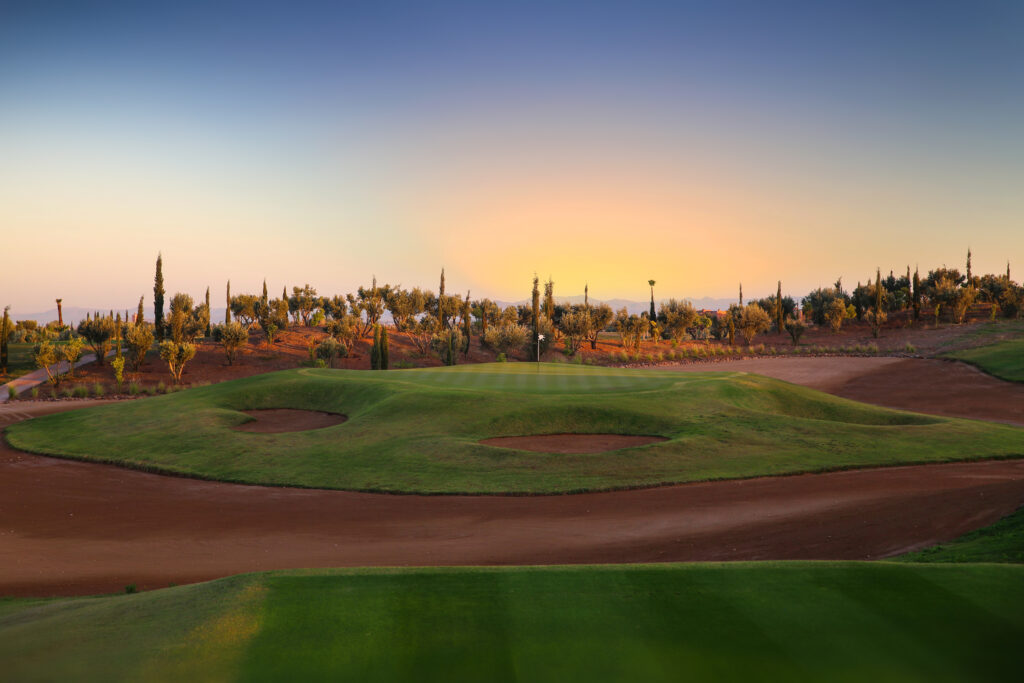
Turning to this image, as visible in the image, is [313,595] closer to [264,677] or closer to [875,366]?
[264,677]

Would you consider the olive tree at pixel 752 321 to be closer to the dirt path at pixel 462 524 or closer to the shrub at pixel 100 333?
the dirt path at pixel 462 524

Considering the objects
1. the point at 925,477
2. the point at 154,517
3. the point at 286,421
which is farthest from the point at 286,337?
the point at 925,477

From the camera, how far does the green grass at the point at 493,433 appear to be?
1784 centimetres

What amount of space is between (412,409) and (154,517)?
35.0ft

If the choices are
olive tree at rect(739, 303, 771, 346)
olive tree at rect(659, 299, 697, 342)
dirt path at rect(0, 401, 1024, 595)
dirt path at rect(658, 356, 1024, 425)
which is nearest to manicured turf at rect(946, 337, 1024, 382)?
dirt path at rect(658, 356, 1024, 425)

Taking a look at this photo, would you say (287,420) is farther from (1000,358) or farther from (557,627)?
(1000,358)

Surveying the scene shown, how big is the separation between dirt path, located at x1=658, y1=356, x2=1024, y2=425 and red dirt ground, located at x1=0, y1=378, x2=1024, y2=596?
18531 millimetres

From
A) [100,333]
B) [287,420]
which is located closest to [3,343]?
[100,333]

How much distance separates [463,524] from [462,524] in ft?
0.07

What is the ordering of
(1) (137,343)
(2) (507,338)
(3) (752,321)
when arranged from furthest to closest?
(3) (752,321) < (2) (507,338) < (1) (137,343)

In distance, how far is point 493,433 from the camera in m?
22.4

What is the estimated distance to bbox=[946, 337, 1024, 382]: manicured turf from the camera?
4012 cm

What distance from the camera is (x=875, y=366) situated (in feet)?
167

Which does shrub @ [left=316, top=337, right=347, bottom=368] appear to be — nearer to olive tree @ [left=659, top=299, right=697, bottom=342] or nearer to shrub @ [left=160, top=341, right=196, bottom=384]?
shrub @ [left=160, top=341, right=196, bottom=384]
